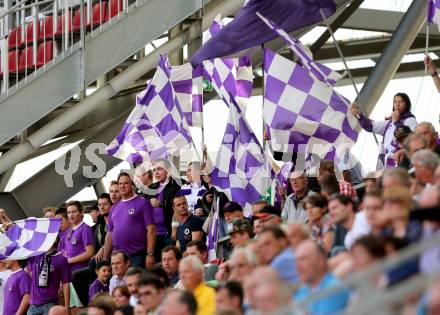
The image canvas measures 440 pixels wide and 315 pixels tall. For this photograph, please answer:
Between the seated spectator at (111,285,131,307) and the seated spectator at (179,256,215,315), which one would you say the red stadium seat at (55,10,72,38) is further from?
the seated spectator at (179,256,215,315)

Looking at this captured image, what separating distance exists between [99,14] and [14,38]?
1583 millimetres

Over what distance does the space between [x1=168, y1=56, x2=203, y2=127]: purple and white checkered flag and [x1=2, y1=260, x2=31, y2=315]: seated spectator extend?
8.43 ft

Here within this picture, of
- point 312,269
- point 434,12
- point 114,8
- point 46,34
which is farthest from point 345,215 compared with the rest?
point 46,34

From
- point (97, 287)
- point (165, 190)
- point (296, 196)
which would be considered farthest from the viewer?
point (165, 190)

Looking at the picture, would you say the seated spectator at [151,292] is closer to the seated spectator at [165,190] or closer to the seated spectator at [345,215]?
the seated spectator at [345,215]

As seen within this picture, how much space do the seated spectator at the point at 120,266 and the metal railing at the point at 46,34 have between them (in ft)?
13.6

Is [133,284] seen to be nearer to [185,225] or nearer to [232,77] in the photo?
[185,225]

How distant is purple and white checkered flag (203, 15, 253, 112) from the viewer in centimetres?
1519

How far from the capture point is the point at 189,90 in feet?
52.5

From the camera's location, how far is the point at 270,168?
1409 cm

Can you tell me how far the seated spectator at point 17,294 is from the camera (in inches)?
597

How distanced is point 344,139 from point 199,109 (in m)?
3.11

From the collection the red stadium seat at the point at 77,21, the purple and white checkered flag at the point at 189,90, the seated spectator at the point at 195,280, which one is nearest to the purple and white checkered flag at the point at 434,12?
the purple and white checkered flag at the point at 189,90

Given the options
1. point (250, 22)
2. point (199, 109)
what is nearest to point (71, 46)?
point (199, 109)
